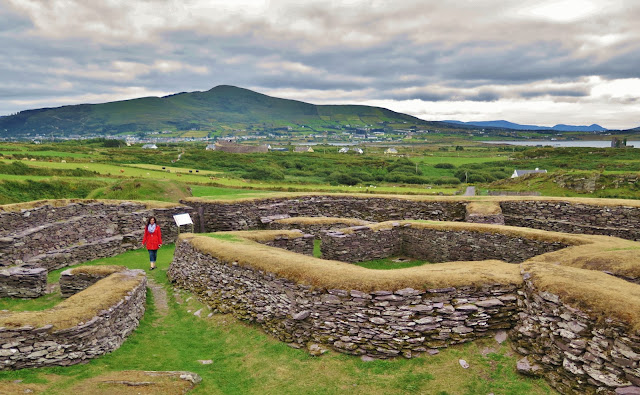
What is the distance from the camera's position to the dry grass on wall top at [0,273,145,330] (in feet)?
35.6

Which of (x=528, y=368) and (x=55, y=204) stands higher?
(x=55, y=204)

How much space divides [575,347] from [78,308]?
1365 cm

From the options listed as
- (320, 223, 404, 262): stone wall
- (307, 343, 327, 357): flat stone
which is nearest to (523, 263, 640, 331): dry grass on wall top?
(307, 343, 327, 357): flat stone

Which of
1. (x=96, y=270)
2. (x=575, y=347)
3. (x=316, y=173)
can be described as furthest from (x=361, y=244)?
(x=316, y=173)

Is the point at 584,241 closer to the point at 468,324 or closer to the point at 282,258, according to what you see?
the point at 468,324

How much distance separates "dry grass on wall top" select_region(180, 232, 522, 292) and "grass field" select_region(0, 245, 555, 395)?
6.03ft

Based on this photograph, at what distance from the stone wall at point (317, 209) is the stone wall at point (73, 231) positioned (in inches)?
70.2

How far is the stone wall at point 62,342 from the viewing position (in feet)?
33.8

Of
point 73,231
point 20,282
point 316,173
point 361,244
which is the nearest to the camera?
point 20,282

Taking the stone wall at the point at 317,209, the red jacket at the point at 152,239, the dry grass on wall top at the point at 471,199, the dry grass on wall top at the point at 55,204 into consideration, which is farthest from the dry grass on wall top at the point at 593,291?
the dry grass on wall top at the point at 55,204

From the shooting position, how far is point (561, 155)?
333 ft

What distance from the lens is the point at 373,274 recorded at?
40.8ft

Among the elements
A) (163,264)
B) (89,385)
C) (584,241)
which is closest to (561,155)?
(584,241)

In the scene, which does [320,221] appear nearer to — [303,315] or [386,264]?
[386,264]
